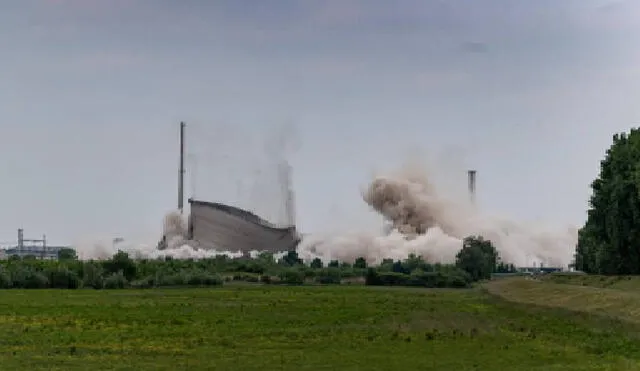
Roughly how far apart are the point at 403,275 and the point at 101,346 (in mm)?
95554

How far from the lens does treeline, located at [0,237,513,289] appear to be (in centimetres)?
10938

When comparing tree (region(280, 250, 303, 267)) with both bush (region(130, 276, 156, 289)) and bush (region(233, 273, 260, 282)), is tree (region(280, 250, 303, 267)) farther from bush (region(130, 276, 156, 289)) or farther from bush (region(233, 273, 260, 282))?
bush (region(130, 276, 156, 289))

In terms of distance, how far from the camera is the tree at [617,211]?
90.1 meters

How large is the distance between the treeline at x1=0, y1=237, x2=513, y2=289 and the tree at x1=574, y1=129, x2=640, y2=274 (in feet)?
95.0

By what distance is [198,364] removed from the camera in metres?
31.3

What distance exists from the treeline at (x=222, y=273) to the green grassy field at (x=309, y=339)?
4432cm

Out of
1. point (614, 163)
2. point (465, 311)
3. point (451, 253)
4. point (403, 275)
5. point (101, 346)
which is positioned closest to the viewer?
point (101, 346)

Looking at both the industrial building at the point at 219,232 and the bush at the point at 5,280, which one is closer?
the bush at the point at 5,280

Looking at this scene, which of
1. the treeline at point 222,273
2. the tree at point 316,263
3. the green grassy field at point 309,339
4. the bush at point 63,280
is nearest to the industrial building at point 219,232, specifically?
the tree at point 316,263

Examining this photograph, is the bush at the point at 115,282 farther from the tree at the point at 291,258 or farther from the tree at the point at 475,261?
the tree at the point at 291,258

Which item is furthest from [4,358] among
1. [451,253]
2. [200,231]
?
[200,231]

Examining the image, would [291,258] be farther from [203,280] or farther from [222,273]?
[203,280]

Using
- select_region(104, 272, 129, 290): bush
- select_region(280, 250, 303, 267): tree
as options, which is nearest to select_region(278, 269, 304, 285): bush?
select_region(104, 272, 129, 290): bush

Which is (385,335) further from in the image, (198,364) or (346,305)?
(346,305)
